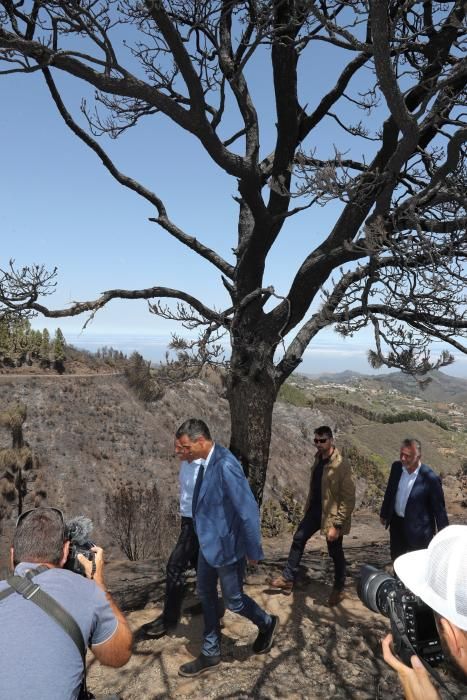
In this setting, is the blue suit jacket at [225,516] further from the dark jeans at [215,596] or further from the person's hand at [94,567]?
the person's hand at [94,567]

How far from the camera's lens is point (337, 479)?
4504 millimetres

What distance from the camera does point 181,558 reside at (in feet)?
13.2

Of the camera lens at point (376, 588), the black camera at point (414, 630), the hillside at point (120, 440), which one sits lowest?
the hillside at point (120, 440)

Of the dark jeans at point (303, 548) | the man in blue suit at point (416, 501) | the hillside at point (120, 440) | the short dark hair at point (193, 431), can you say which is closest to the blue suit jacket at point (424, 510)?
the man in blue suit at point (416, 501)

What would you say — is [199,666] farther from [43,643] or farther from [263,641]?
[43,643]

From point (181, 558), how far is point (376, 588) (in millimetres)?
2200

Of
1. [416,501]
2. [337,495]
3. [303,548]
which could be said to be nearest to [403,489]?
[416,501]

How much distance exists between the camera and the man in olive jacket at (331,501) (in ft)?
14.7

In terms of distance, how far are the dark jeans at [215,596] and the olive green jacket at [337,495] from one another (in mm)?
1177

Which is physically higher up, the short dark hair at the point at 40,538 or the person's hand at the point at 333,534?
the short dark hair at the point at 40,538

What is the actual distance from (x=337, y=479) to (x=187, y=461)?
1.50 m

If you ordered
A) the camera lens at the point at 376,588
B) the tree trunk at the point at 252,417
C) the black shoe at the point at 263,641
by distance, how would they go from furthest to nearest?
1. the tree trunk at the point at 252,417
2. the black shoe at the point at 263,641
3. the camera lens at the point at 376,588

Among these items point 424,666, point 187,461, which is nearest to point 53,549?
point 424,666

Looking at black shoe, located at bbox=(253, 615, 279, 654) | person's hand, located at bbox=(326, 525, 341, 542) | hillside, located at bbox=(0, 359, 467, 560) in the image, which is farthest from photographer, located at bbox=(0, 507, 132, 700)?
hillside, located at bbox=(0, 359, 467, 560)
